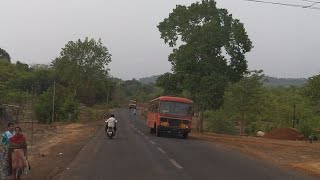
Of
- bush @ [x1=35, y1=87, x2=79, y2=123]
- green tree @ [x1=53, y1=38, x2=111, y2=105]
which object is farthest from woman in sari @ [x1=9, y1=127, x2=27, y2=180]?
green tree @ [x1=53, y1=38, x2=111, y2=105]

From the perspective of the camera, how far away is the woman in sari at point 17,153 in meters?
12.2

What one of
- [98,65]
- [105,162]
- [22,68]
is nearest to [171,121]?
[105,162]

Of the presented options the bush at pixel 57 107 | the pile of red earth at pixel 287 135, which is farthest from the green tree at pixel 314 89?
the bush at pixel 57 107

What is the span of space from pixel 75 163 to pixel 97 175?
137 inches

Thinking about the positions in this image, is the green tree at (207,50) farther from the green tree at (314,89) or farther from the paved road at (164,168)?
the paved road at (164,168)

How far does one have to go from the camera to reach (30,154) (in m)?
21.6

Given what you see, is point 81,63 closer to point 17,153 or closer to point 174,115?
point 174,115

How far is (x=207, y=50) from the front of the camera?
47.6 metres

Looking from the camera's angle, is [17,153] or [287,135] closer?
[17,153]

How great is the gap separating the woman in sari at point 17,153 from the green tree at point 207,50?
→ 3423cm

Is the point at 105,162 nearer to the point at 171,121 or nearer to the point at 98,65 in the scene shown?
the point at 171,121

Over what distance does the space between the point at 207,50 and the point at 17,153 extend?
36.8m

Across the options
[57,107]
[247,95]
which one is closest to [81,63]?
[57,107]

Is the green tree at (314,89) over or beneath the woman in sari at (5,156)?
over
